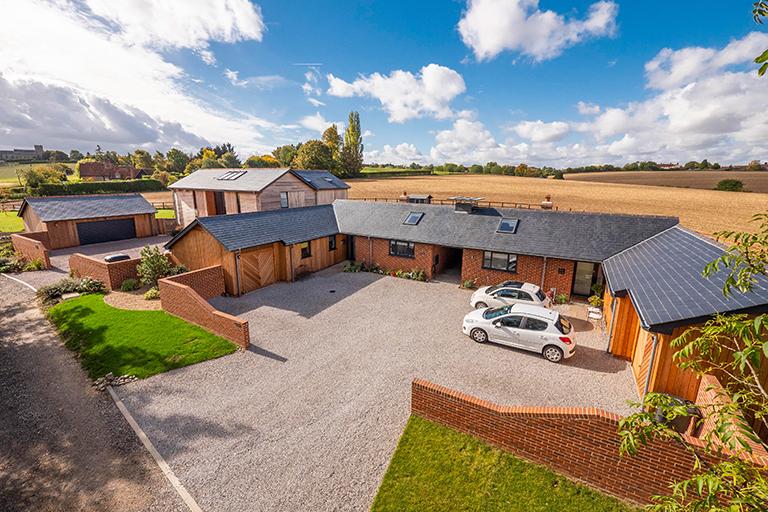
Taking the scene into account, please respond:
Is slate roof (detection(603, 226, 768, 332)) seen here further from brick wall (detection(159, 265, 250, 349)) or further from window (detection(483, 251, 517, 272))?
brick wall (detection(159, 265, 250, 349))

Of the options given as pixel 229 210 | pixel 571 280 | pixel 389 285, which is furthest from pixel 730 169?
pixel 229 210

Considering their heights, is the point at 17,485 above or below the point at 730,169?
below

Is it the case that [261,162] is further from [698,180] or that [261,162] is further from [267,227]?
[698,180]

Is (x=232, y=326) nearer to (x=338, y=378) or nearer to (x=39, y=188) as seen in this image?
(x=338, y=378)

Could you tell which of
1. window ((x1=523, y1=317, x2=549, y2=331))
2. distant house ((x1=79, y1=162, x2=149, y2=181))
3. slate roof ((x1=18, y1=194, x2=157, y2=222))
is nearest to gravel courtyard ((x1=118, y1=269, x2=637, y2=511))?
window ((x1=523, y1=317, x2=549, y2=331))

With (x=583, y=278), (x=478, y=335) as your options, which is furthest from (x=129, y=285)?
(x=583, y=278)

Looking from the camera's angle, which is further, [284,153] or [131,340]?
[284,153]
